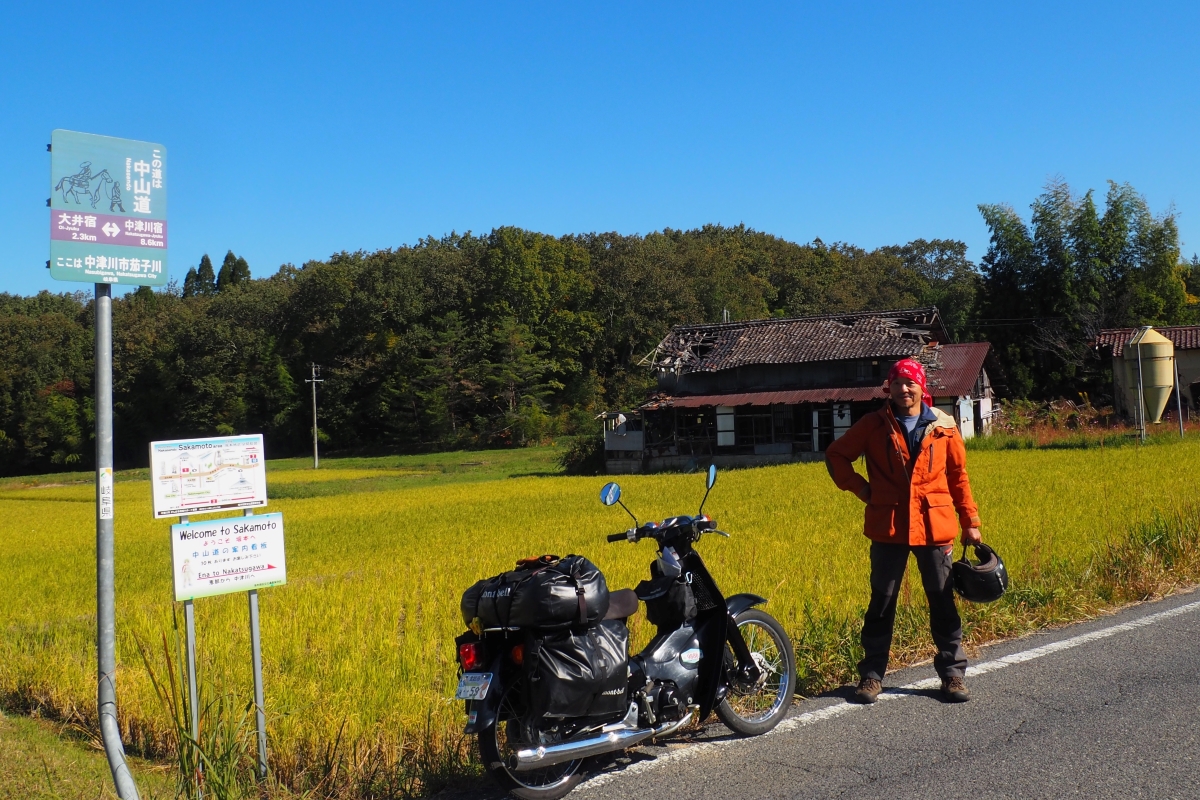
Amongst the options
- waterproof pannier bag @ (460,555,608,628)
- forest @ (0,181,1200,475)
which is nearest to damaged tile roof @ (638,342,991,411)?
forest @ (0,181,1200,475)

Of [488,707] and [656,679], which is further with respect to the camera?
[656,679]

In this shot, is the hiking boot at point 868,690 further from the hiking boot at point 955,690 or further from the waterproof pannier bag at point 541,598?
the waterproof pannier bag at point 541,598

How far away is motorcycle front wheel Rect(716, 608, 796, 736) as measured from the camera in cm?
404

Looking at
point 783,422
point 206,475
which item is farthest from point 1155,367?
point 206,475

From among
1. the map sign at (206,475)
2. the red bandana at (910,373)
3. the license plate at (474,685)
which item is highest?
the red bandana at (910,373)

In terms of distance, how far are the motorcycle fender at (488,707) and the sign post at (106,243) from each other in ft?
3.81

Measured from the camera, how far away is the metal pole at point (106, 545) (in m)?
3.21

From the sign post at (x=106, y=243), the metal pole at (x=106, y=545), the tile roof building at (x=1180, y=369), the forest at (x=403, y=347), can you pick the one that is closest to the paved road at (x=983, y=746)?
the metal pole at (x=106, y=545)

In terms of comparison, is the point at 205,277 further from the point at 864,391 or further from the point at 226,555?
the point at 226,555

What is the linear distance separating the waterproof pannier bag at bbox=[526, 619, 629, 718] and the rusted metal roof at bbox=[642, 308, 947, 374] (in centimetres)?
2878

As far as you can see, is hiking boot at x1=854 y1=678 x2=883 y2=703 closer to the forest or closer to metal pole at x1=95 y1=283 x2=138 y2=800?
metal pole at x1=95 y1=283 x2=138 y2=800

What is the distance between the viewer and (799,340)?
33969mm

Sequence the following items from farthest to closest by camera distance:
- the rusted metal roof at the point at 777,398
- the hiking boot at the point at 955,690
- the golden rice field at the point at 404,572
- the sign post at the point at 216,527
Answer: the rusted metal roof at the point at 777,398 < the golden rice field at the point at 404,572 < the hiking boot at the point at 955,690 < the sign post at the point at 216,527

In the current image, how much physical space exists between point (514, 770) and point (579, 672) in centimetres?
40
